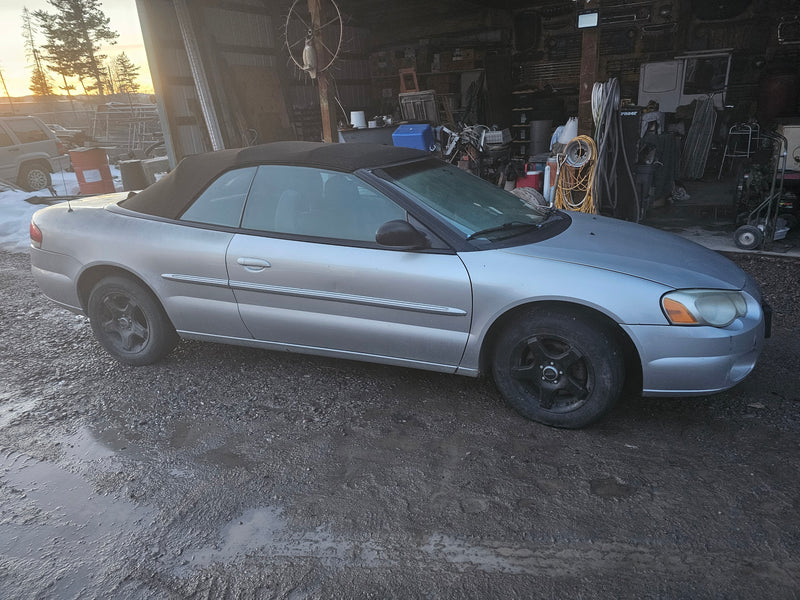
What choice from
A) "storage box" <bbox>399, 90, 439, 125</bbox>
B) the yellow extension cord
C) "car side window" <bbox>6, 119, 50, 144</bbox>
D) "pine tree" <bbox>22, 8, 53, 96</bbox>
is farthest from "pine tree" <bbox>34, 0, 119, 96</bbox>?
the yellow extension cord

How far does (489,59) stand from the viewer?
41.8 ft

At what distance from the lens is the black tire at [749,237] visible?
5.95m

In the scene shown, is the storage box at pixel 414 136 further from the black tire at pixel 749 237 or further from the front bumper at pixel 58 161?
the front bumper at pixel 58 161

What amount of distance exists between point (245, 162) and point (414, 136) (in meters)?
5.37

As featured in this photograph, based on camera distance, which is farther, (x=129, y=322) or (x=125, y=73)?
(x=125, y=73)

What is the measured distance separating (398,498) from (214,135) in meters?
8.94

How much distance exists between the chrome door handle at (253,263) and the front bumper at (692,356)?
2033mm

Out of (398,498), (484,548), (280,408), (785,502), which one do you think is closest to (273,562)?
(398,498)

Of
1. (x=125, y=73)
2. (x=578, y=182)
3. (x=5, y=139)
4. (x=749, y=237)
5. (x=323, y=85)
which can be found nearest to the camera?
(x=749, y=237)

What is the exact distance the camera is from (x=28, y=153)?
486 inches

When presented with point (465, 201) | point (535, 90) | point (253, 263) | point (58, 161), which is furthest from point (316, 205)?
point (58, 161)

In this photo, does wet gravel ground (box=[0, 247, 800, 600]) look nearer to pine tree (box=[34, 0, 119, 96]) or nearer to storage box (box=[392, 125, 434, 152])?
storage box (box=[392, 125, 434, 152])

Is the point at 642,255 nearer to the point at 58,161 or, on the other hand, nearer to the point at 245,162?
the point at 245,162

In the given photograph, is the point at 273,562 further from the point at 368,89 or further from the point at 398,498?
the point at 368,89
